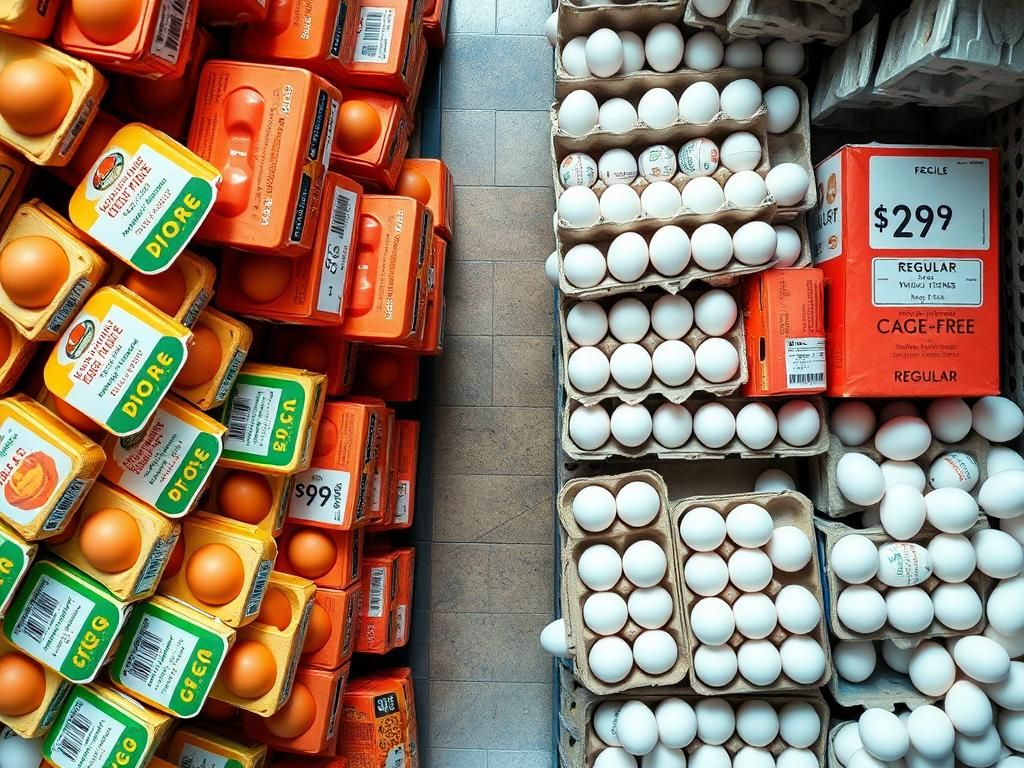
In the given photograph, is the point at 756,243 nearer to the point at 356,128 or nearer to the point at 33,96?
the point at 356,128

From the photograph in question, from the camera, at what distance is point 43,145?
1102mm

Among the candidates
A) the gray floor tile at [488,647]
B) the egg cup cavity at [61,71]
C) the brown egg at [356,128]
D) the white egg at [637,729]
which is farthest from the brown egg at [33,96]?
the white egg at [637,729]

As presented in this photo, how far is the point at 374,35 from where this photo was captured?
5.01 ft

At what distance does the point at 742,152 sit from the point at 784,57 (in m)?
0.24

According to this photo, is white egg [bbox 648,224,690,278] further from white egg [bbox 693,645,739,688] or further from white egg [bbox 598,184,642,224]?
white egg [bbox 693,645,739,688]

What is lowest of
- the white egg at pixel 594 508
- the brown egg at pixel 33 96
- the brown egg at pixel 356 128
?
the white egg at pixel 594 508

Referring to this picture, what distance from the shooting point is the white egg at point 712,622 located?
141 centimetres

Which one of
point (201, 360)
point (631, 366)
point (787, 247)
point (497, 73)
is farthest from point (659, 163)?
point (201, 360)

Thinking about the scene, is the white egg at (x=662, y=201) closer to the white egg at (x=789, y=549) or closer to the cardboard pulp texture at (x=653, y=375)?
the cardboard pulp texture at (x=653, y=375)

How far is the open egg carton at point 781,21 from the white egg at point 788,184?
0.87 feet

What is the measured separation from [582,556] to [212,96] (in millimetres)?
1136

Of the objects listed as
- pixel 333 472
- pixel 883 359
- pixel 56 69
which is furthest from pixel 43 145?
pixel 883 359

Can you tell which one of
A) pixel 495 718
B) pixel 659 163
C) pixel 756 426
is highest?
pixel 659 163

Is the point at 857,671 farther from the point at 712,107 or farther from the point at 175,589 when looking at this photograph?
the point at 175,589
